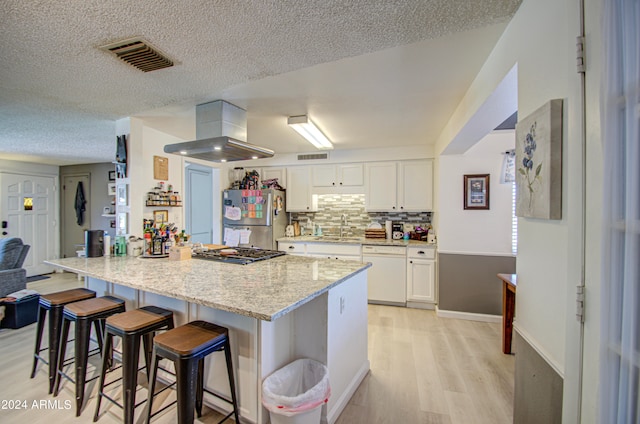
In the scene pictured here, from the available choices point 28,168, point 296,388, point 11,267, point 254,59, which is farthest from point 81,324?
point 28,168

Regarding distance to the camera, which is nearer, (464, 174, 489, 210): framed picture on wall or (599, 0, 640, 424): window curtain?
(599, 0, 640, 424): window curtain

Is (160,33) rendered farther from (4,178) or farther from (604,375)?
(4,178)

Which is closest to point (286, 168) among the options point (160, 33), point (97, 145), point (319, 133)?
point (319, 133)

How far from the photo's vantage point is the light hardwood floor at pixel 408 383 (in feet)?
6.09

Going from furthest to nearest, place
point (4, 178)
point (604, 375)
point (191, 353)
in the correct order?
point (4, 178) → point (191, 353) → point (604, 375)

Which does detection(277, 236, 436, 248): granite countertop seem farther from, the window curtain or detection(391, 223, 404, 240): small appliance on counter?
the window curtain

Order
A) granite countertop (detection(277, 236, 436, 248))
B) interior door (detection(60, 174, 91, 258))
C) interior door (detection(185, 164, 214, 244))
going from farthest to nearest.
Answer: interior door (detection(60, 174, 91, 258)) < interior door (detection(185, 164, 214, 244)) < granite countertop (detection(277, 236, 436, 248))

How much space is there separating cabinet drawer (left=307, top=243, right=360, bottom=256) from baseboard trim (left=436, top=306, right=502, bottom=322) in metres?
1.35

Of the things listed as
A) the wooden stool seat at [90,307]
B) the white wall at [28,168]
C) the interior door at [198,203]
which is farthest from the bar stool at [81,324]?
the white wall at [28,168]

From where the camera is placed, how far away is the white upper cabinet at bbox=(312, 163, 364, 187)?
448 cm

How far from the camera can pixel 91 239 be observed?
275 cm

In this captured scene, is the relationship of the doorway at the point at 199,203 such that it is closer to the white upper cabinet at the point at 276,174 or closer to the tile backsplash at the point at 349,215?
the white upper cabinet at the point at 276,174

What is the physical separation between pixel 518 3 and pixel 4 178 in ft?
26.1

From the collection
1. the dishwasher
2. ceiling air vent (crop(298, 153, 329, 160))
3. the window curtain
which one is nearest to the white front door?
ceiling air vent (crop(298, 153, 329, 160))
